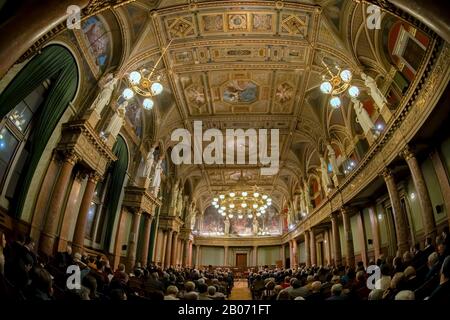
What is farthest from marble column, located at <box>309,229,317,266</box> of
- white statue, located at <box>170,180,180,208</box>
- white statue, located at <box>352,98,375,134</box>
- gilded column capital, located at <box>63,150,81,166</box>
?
gilded column capital, located at <box>63,150,81,166</box>

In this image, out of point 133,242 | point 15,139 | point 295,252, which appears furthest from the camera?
point 295,252

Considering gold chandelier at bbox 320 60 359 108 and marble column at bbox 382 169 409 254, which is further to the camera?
gold chandelier at bbox 320 60 359 108

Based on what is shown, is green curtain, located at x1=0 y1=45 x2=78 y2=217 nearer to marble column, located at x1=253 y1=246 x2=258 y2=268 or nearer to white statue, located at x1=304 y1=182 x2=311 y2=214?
white statue, located at x1=304 y1=182 x2=311 y2=214

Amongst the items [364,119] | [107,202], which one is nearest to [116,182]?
[107,202]

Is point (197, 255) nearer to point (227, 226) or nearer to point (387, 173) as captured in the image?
point (227, 226)

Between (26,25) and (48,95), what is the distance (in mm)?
4545

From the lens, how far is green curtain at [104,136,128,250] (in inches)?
449

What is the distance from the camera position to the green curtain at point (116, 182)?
11.4m

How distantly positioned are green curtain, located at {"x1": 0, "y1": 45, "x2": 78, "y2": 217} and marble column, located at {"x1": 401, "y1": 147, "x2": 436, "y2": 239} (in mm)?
10051

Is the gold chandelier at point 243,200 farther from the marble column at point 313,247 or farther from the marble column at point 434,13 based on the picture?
the marble column at point 434,13

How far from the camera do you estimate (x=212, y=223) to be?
30.6 meters

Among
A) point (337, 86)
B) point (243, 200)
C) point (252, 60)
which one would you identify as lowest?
point (243, 200)
